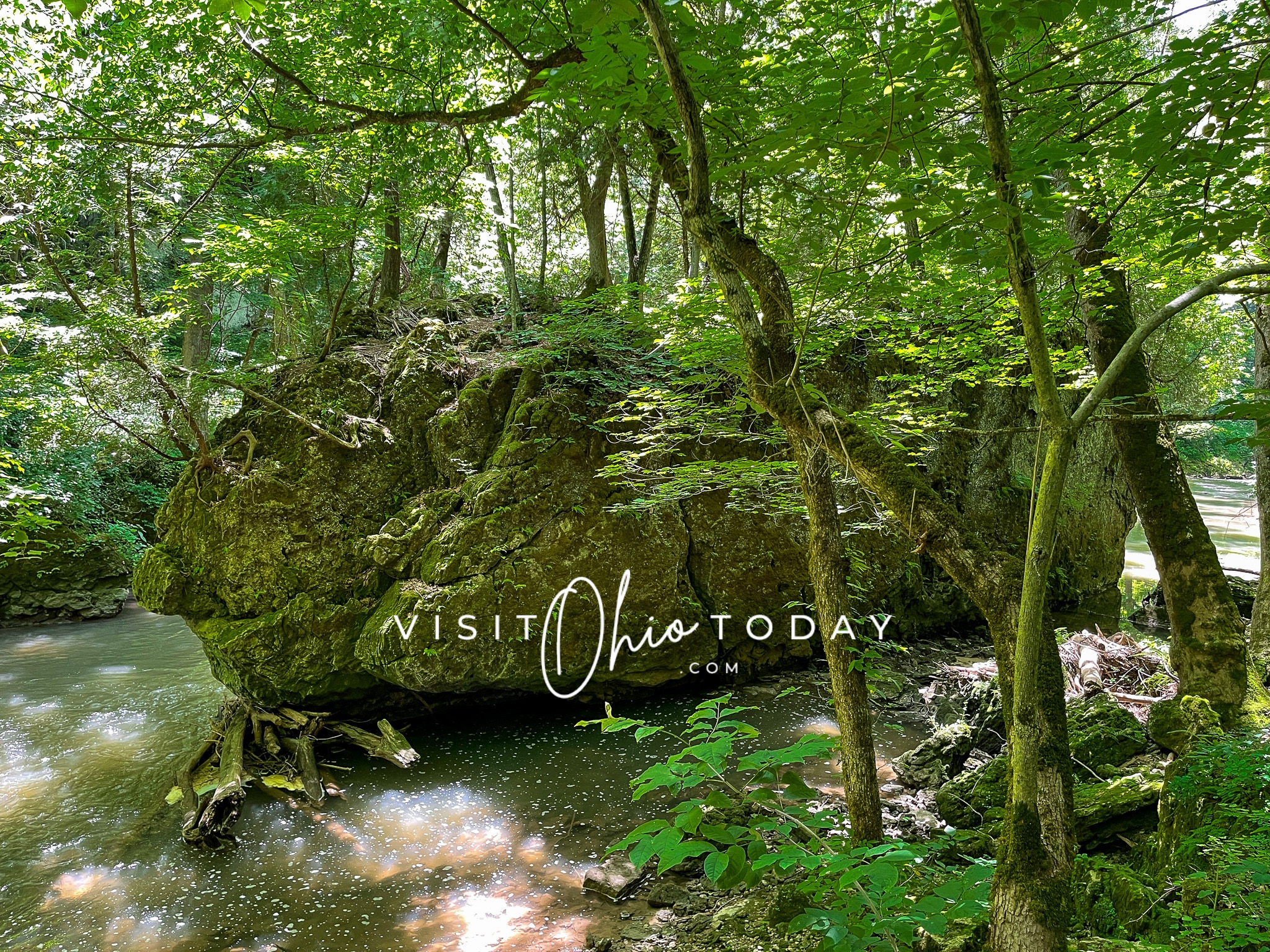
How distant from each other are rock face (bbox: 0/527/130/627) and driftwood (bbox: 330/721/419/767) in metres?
9.06

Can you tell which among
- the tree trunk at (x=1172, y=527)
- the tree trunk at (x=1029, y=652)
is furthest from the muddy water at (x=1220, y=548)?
the tree trunk at (x=1029, y=652)

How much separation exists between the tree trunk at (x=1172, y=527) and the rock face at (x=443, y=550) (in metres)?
3.78

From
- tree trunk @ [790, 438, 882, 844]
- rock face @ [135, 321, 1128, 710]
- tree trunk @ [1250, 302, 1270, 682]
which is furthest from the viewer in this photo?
rock face @ [135, 321, 1128, 710]

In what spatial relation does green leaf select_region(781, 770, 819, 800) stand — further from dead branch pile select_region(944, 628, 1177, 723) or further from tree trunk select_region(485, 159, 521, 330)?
tree trunk select_region(485, 159, 521, 330)

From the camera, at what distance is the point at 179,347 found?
18281mm

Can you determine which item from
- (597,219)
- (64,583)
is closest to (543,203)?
(597,219)

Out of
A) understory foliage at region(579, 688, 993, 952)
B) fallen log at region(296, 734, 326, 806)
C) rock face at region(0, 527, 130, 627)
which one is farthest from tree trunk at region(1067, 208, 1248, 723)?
rock face at region(0, 527, 130, 627)

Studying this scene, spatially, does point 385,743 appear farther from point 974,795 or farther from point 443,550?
point 974,795

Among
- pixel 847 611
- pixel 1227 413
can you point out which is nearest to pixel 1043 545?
pixel 1227 413

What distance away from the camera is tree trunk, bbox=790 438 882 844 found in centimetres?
291

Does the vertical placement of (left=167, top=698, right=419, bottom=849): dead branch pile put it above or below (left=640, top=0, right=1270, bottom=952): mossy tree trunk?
below

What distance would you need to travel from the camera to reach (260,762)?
618cm

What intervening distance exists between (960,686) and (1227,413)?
676 centimetres

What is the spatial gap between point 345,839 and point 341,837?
45mm
